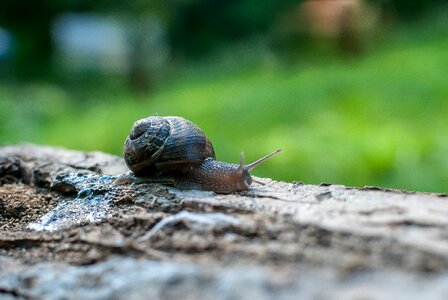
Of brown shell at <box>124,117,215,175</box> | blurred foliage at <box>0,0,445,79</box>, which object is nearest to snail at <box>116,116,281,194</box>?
brown shell at <box>124,117,215,175</box>

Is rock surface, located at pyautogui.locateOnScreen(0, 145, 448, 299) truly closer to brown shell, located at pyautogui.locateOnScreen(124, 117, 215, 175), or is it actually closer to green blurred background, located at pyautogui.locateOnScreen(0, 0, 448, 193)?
brown shell, located at pyautogui.locateOnScreen(124, 117, 215, 175)

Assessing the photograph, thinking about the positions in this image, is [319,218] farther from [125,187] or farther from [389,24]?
[389,24]

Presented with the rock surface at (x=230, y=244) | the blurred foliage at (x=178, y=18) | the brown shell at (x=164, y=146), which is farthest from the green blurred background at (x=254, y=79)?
the rock surface at (x=230, y=244)

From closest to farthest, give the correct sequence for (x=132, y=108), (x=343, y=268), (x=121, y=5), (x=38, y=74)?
(x=343, y=268) < (x=132, y=108) < (x=121, y=5) < (x=38, y=74)

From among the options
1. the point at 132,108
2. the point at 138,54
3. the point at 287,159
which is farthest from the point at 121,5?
the point at 287,159

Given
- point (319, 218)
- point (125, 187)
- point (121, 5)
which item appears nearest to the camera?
point (319, 218)

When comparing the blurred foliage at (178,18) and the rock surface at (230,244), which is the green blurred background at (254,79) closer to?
the blurred foliage at (178,18)
